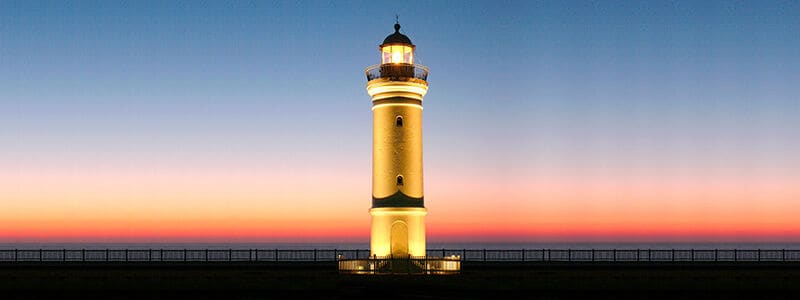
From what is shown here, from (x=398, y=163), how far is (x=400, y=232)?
3.25 metres

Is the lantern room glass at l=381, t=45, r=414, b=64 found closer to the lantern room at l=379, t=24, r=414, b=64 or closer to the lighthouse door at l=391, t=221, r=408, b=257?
the lantern room at l=379, t=24, r=414, b=64

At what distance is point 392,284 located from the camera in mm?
43062

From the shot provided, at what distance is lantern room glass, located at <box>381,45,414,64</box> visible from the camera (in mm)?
45781

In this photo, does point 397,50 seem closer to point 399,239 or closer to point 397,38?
point 397,38

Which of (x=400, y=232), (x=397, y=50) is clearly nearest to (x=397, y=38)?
(x=397, y=50)

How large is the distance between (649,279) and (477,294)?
8573mm

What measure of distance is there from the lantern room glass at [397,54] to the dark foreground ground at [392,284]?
10.2 meters

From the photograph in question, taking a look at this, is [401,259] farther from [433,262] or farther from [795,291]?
[795,291]

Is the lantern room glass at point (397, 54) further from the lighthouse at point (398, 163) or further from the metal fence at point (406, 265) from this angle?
the metal fence at point (406, 265)

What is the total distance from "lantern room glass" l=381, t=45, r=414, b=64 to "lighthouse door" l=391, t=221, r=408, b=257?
7.71 metres

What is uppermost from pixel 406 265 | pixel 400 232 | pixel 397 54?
pixel 397 54

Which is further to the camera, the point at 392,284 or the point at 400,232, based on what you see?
the point at 400,232

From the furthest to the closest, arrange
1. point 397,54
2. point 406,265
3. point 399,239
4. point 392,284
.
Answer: point 397,54 → point 399,239 → point 406,265 → point 392,284

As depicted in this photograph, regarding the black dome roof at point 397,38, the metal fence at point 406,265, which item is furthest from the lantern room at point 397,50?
the metal fence at point 406,265
